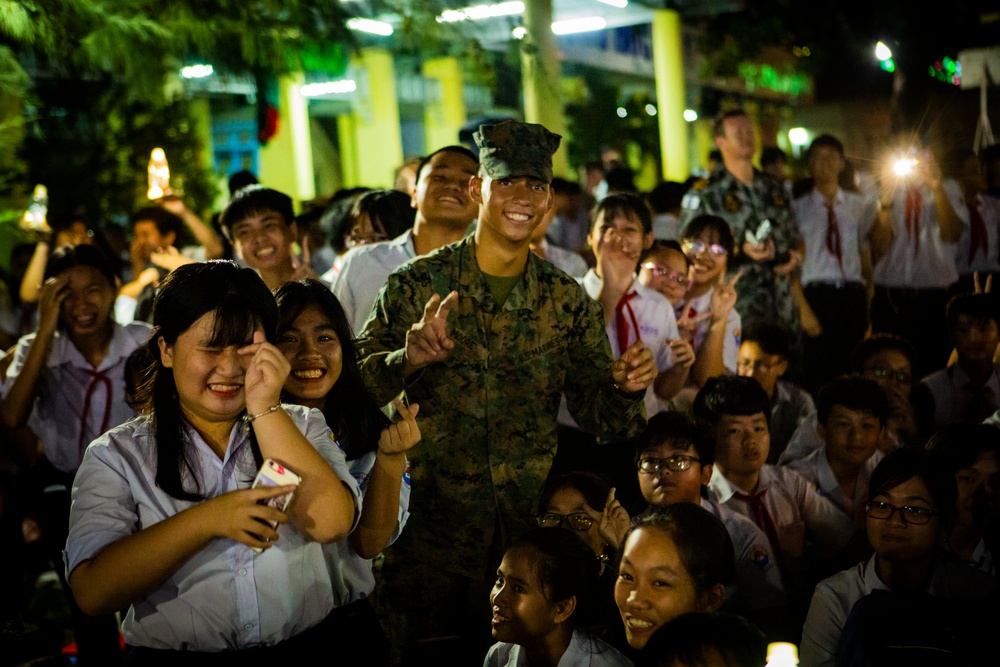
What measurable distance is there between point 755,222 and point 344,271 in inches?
129

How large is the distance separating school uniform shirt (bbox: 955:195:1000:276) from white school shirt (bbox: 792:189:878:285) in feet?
4.23

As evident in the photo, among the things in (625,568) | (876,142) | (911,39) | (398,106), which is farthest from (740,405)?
(398,106)

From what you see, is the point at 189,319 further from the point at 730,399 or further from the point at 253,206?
the point at 730,399

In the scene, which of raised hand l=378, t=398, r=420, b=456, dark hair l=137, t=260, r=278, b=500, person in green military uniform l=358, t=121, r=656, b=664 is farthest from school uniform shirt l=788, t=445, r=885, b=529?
dark hair l=137, t=260, r=278, b=500

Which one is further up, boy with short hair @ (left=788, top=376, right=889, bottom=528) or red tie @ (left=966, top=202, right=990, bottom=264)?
red tie @ (left=966, top=202, right=990, bottom=264)

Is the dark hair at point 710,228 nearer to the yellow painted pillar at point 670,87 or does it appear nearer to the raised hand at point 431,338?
the raised hand at point 431,338

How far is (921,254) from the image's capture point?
8492 mm

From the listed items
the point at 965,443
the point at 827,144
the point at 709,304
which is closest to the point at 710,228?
the point at 709,304

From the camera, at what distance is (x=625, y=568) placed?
3363 mm

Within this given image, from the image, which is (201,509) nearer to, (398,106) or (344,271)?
(344,271)

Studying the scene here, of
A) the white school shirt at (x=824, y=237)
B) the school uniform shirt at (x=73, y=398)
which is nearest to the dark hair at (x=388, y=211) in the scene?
the school uniform shirt at (x=73, y=398)

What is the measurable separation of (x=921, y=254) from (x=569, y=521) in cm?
552

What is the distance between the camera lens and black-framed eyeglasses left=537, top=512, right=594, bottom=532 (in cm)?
407

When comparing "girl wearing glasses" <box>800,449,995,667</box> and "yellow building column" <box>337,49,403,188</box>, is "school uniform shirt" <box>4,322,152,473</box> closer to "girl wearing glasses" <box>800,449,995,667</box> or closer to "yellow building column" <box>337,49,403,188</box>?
"girl wearing glasses" <box>800,449,995,667</box>
